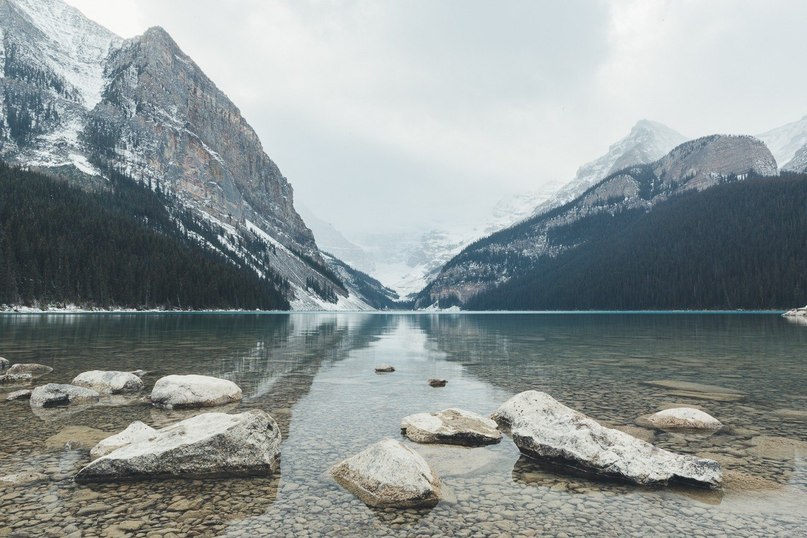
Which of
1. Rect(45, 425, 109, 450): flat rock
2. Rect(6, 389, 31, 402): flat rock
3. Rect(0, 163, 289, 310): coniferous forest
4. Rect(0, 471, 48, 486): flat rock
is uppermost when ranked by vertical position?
Rect(0, 163, 289, 310): coniferous forest

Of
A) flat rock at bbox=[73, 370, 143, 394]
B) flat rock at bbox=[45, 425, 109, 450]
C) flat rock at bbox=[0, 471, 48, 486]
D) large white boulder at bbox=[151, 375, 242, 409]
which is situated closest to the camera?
flat rock at bbox=[0, 471, 48, 486]

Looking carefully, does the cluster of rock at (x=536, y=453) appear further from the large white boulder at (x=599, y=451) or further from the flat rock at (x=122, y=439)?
the flat rock at (x=122, y=439)

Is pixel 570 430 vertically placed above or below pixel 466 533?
above

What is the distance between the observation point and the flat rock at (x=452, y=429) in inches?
501

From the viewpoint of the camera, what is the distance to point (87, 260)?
418 feet

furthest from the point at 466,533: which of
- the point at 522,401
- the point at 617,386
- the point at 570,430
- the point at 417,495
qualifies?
the point at 617,386

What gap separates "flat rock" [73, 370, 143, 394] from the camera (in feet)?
61.0

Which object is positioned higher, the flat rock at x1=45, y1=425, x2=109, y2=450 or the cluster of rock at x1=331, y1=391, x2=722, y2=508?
the cluster of rock at x1=331, y1=391, x2=722, y2=508

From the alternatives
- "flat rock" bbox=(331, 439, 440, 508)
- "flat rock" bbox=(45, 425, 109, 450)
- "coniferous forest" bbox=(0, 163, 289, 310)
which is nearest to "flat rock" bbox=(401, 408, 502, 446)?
"flat rock" bbox=(331, 439, 440, 508)

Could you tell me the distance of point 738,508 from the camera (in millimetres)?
8281

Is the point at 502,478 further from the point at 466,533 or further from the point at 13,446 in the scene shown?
the point at 13,446

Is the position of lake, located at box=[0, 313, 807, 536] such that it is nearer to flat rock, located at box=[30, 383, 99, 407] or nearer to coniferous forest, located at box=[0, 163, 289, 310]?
flat rock, located at box=[30, 383, 99, 407]

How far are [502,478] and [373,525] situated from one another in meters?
3.64

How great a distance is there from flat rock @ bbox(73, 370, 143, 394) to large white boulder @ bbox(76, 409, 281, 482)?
379 inches
